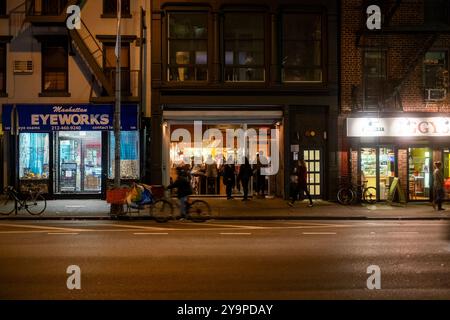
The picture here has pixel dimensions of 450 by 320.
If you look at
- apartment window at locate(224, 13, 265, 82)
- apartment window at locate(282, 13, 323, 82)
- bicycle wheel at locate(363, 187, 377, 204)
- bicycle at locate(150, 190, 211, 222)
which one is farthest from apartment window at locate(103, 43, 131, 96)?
bicycle wheel at locate(363, 187, 377, 204)

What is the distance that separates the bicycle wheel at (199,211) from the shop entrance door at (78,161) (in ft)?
26.6

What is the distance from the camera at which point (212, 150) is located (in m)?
24.6

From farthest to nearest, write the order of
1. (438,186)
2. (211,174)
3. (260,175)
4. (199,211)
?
(211,174)
(260,175)
(438,186)
(199,211)

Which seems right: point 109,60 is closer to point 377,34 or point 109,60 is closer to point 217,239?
A: point 377,34

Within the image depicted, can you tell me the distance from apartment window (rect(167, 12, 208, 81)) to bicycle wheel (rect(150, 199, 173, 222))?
301 inches

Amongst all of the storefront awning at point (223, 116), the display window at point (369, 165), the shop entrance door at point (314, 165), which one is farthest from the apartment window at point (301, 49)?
the display window at point (369, 165)

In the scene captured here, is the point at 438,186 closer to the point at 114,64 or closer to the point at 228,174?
the point at 228,174

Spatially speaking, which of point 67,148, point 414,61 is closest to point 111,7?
point 67,148

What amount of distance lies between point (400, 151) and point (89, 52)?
42.9 feet

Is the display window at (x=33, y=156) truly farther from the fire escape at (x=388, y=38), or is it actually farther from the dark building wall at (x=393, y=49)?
the fire escape at (x=388, y=38)

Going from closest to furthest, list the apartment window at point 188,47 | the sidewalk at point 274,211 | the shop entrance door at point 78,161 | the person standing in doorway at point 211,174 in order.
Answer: the sidewalk at point 274,211
the apartment window at point 188,47
the shop entrance door at point 78,161
the person standing in doorway at point 211,174

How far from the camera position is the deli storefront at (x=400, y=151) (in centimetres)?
2292

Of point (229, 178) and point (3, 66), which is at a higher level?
point (3, 66)
